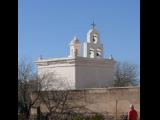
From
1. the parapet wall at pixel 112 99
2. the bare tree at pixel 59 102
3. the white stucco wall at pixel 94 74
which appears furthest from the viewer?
the white stucco wall at pixel 94 74

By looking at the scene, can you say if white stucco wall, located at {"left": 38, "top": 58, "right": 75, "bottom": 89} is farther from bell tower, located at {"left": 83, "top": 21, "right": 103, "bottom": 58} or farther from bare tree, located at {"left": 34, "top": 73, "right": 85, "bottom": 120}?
bare tree, located at {"left": 34, "top": 73, "right": 85, "bottom": 120}

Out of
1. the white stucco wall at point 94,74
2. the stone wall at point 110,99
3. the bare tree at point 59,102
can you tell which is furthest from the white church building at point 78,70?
the stone wall at point 110,99

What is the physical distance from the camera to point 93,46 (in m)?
36.6

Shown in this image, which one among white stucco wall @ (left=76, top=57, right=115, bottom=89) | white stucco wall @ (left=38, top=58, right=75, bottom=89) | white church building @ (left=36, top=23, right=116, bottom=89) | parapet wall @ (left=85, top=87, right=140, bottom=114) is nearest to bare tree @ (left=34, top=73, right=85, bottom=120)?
parapet wall @ (left=85, top=87, right=140, bottom=114)

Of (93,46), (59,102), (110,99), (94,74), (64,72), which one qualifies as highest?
(93,46)

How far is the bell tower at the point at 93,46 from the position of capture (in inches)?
1412

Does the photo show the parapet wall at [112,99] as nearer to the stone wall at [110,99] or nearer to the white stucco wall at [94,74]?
the stone wall at [110,99]

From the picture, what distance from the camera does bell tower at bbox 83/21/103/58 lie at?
35.9 meters

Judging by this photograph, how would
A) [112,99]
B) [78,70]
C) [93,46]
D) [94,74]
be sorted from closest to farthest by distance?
[112,99], [78,70], [94,74], [93,46]

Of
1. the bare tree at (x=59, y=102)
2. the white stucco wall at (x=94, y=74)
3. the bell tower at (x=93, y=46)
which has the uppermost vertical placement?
the bell tower at (x=93, y=46)

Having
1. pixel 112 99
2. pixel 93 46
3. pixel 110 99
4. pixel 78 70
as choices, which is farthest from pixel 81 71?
pixel 112 99

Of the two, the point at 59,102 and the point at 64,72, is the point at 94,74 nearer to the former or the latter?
the point at 64,72

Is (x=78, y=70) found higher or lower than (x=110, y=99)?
higher
